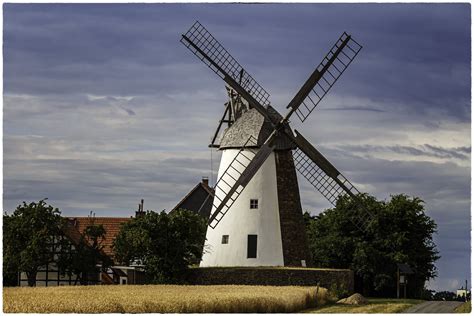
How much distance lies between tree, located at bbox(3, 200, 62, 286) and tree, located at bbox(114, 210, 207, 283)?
9.47 feet

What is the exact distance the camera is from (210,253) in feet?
136

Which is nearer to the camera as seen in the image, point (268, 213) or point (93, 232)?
point (268, 213)

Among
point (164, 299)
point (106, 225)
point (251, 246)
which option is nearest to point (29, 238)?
point (251, 246)

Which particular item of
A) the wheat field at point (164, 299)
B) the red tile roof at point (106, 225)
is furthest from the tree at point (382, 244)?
the red tile roof at point (106, 225)

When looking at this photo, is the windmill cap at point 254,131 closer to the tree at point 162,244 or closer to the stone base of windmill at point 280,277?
the tree at point 162,244

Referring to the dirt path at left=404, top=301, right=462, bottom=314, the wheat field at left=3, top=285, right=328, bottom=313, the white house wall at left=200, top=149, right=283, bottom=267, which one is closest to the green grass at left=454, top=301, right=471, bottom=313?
the dirt path at left=404, top=301, right=462, bottom=314

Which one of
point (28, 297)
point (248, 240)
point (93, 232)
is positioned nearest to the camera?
point (28, 297)

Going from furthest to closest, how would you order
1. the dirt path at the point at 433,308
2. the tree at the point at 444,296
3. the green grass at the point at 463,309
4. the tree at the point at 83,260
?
the tree at the point at 444,296
the tree at the point at 83,260
the dirt path at the point at 433,308
the green grass at the point at 463,309

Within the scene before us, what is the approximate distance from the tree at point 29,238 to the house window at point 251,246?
7800 mm

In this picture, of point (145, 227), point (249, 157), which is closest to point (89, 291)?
point (145, 227)

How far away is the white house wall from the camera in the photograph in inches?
1603

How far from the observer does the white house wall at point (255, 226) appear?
134ft

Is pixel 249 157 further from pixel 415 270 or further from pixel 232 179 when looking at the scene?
pixel 415 270

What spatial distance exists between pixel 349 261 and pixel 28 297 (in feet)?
59.8
